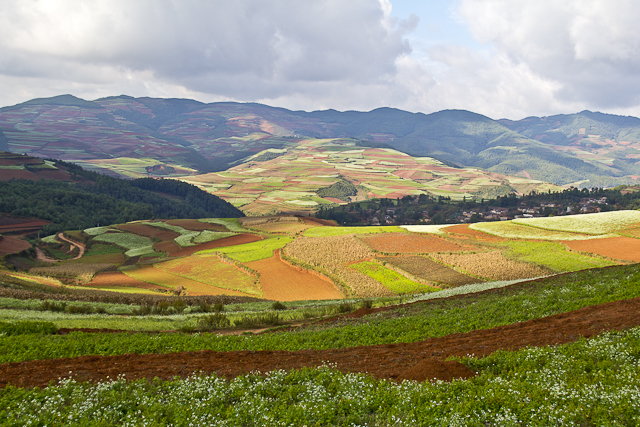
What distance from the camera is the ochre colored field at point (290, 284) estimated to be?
1788 inches

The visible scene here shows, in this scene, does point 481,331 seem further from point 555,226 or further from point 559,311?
point 555,226

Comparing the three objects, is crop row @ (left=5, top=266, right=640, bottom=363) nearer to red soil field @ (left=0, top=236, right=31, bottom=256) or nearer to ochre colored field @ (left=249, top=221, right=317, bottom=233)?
red soil field @ (left=0, top=236, right=31, bottom=256)

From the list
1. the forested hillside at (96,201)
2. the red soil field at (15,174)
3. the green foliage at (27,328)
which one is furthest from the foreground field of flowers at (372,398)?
the red soil field at (15,174)

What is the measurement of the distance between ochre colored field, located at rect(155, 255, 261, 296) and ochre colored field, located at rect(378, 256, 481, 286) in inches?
830

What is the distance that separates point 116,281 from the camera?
51.5 meters

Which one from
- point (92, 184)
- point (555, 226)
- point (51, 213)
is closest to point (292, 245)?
point (555, 226)

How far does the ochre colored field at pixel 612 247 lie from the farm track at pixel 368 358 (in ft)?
137

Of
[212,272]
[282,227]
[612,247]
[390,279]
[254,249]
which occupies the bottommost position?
[212,272]

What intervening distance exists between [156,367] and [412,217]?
148 metres

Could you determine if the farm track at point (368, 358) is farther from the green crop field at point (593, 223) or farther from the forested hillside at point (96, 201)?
the forested hillside at point (96, 201)

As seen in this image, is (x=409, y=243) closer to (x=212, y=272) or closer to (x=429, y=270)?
(x=429, y=270)

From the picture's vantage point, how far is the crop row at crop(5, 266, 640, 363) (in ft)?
50.9

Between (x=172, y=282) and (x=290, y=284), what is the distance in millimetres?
17375

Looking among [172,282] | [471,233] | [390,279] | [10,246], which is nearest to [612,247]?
[471,233]
